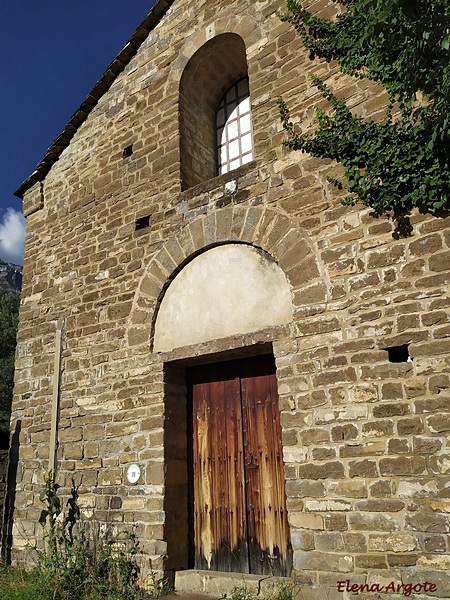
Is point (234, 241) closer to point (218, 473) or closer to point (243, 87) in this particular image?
point (218, 473)

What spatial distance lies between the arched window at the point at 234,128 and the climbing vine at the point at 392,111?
1.21m

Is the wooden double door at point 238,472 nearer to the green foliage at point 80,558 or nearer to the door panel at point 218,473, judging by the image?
the door panel at point 218,473

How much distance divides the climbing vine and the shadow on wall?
5.09m

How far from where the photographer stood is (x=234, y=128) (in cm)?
646

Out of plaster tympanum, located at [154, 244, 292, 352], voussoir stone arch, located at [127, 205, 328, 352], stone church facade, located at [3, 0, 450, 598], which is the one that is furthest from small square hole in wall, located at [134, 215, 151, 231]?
plaster tympanum, located at [154, 244, 292, 352]

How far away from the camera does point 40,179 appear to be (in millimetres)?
7809

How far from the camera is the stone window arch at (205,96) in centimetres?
616

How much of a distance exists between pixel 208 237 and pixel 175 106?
2020 millimetres

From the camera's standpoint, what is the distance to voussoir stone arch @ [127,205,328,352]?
14.8ft

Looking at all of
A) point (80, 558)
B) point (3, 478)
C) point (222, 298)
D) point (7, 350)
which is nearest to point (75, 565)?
point (80, 558)

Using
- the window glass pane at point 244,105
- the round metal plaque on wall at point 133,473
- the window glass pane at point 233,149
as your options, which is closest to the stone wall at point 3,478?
the round metal plaque on wall at point 133,473

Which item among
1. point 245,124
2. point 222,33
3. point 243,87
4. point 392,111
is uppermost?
point 222,33

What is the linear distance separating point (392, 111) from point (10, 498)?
630cm

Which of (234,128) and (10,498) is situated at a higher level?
(234,128)
